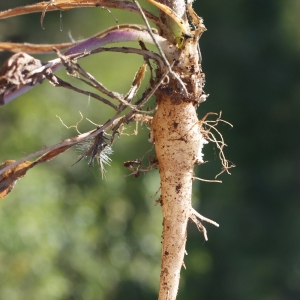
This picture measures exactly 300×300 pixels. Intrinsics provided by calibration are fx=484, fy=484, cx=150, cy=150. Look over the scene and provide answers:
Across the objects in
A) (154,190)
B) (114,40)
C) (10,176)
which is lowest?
(10,176)

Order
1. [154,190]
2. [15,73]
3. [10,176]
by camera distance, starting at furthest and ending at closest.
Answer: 1. [154,190]
2. [10,176]
3. [15,73]

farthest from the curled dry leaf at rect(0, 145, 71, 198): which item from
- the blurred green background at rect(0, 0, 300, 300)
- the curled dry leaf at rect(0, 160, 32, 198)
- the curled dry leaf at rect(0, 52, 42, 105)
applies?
the blurred green background at rect(0, 0, 300, 300)

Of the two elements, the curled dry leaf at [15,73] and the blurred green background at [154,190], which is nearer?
the curled dry leaf at [15,73]

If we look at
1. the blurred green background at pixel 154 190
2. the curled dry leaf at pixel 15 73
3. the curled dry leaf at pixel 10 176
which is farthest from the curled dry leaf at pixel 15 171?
the blurred green background at pixel 154 190

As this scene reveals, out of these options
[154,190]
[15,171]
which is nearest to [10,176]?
[15,171]

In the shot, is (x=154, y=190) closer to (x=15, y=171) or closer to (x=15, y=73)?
(x=15, y=171)

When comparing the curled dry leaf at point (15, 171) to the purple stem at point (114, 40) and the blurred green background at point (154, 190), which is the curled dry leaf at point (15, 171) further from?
the blurred green background at point (154, 190)

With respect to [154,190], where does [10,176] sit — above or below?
below

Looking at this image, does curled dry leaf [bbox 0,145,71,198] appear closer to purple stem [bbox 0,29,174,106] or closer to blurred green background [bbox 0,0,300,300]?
purple stem [bbox 0,29,174,106]

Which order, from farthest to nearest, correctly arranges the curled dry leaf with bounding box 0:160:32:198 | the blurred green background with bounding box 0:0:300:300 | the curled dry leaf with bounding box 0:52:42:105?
the blurred green background with bounding box 0:0:300:300
the curled dry leaf with bounding box 0:160:32:198
the curled dry leaf with bounding box 0:52:42:105
